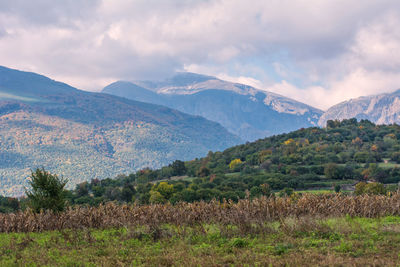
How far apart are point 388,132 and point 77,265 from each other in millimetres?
126686

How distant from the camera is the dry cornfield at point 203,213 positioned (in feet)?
52.1

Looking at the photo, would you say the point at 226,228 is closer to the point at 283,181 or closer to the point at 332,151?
the point at 283,181

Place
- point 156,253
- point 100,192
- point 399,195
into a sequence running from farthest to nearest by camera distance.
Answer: point 100,192, point 399,195, point 156,253

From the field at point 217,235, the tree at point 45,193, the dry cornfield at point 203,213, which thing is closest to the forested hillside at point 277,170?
the tree at point 45,193

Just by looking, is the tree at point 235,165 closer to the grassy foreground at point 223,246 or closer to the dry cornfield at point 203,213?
the dry cornfield at point 203,213

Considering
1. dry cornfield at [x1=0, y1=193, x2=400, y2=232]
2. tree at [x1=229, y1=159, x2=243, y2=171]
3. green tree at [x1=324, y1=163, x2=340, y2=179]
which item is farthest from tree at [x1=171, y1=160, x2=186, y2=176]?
dry cornfield at [x1=0, y1=193, x2=400, y2=232]

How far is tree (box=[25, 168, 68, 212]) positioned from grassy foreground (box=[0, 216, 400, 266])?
718 centimetres

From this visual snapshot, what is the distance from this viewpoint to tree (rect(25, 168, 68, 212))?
2269cm

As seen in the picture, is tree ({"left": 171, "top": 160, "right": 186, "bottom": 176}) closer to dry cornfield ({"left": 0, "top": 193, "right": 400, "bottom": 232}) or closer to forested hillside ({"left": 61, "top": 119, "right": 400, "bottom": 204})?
forested hillside ({"left": 61, "top": 119, "right": 400, "bottom": 204})

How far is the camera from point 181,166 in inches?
4299

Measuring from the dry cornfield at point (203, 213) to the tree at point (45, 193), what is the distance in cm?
427

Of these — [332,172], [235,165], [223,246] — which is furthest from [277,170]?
[223,246]

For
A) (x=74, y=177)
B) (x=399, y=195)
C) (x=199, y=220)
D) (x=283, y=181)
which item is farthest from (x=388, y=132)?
(x=74, y=177)

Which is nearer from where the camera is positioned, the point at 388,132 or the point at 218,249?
the point at 218,249
